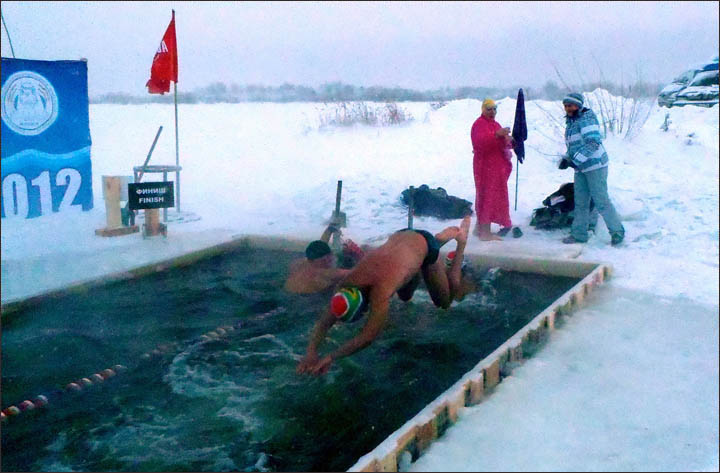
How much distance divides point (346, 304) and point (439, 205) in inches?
196

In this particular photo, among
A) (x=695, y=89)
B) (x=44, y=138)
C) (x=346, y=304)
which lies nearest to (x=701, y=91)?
(x=695, y=89)

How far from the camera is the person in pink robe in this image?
22.8 ft

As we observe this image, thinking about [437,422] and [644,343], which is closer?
[437,422]

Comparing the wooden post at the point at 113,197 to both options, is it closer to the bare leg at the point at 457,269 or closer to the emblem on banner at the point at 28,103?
the emblem on banner at the point at 28,103

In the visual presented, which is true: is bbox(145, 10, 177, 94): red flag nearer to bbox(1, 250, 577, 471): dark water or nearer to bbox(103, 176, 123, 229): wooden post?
bbox(103, 176, 123, 229): wooden post

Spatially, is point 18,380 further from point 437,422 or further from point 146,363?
point 437,422

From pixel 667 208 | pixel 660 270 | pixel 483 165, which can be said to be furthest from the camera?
pixel 667 208

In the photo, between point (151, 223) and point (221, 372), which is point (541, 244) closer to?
point (221, 372)

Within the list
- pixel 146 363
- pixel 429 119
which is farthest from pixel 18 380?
pixel 429 119

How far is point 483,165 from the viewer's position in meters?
7.05

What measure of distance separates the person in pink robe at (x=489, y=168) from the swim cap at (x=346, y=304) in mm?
3659

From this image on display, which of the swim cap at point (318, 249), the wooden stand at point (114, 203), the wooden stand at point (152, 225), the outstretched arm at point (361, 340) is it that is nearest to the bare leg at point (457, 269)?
the swim cap at point (318, 249)

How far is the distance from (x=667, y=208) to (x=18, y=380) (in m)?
7.01

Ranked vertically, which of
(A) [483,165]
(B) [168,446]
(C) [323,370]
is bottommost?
(B) [168,446]
